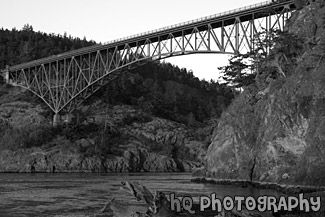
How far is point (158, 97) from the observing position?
532 feet

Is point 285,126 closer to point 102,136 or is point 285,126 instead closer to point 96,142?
point 96,142

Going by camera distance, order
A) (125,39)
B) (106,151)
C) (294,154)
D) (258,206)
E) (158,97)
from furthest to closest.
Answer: (158,97) < (106,151) < (125,39) < (294,154) < (258,206)

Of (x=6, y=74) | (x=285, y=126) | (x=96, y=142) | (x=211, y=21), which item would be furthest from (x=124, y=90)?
(x=285, y=126)

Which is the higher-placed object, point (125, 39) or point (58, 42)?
point (58, 42)

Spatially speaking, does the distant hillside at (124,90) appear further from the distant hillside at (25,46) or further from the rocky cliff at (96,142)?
the rocky cliff at (96,142)

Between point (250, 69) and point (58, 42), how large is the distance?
391ft

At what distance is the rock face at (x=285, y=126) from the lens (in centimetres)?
4491

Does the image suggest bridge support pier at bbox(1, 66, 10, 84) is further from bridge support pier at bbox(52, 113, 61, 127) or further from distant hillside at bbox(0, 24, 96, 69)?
bridge support pier at bbox(52, 113, 61, 127)

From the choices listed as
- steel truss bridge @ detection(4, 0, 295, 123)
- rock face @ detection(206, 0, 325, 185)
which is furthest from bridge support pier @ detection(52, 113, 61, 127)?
rock face @ detection(206, 0, 325, 185)

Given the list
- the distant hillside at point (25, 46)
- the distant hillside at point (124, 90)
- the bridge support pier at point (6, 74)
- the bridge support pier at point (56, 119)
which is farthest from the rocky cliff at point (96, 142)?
the distant hillside at point (25, 46)

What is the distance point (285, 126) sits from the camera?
49.9m

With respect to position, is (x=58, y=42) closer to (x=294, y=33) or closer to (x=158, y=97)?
(x=158, y=97)

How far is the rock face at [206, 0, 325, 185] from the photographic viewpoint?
4491cm

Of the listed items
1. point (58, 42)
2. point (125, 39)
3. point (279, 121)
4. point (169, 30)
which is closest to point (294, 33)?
point (279, 121)
